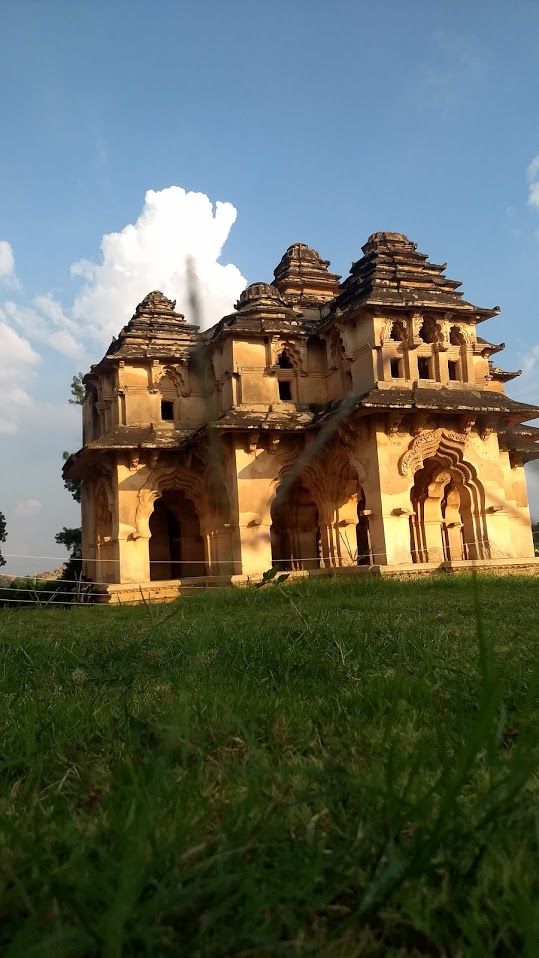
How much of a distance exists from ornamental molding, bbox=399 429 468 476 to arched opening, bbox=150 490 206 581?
7.62 meters

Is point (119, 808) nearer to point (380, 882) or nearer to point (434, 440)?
point (380, 882)

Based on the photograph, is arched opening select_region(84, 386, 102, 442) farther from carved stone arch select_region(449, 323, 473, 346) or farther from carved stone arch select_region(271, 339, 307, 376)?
carved stone arch select_region(449, 323, 473, 346)

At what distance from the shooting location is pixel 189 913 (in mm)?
1030

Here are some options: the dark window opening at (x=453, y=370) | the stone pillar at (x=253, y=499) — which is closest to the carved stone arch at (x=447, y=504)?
the dark window opening at (x=453, y=370)

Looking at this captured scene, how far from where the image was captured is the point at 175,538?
21156 millimetres

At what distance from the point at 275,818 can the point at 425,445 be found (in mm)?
13763

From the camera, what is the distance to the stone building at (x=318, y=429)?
14477 mm

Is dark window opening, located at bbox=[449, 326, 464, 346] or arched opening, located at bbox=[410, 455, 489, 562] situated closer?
arched opening, located at bbox=[410, 455, 489, 562]

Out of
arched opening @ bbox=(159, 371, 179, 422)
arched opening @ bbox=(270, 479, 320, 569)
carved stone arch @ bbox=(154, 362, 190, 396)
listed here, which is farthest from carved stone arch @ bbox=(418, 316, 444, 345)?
arched opening @ bbox=(159, 371, 179, 422)

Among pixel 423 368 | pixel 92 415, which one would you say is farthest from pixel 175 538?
pixel 423 368

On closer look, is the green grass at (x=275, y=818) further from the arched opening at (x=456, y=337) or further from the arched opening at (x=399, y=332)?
the arched opening at (x=456, y=337)

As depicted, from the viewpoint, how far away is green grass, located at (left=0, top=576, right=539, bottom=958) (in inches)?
38.7

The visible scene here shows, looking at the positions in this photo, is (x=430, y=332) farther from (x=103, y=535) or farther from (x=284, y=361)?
(x=103, y=535)

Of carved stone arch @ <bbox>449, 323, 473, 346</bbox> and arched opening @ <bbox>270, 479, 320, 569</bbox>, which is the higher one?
carved stone arch @ <bbox>449, 323, 473, 346</bbox>
